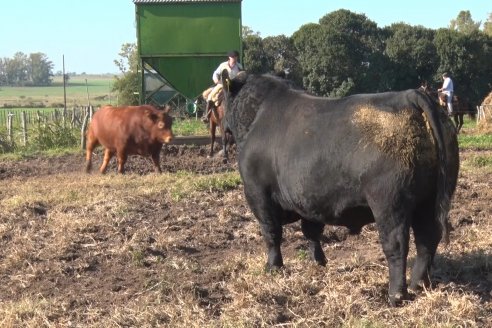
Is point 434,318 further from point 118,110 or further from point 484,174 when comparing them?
point 118,110

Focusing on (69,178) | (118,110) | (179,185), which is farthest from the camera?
(118,110)

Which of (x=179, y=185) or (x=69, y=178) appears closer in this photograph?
(x=179, y=185)

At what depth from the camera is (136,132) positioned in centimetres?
1248

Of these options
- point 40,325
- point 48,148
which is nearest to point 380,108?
point 40,325

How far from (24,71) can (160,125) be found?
115m

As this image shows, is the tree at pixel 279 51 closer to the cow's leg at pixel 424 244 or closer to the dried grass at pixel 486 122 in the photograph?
the dried grass at pixel 486 122

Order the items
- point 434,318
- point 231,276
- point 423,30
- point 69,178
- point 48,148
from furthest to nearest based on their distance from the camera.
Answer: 1. point 423,30
2. point 48,148
3. point 69,178
4. point 231,276
5. point 434,318

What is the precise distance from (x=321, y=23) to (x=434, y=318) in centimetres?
3979

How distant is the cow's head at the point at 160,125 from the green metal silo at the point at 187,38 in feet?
26.1

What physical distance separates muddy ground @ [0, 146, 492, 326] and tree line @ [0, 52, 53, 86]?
113m

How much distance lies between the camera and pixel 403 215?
472 cm

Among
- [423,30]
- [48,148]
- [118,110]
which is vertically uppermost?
[423,30]

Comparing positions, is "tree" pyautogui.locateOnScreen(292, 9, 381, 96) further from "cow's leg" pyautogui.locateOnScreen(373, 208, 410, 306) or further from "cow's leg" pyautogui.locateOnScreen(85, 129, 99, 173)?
"cow's leg" pyautogui.locateOnScreen(373, 208, 410, 306)

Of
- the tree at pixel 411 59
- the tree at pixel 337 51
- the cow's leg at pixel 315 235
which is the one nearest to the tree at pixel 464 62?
the tree at pixel 411 59
